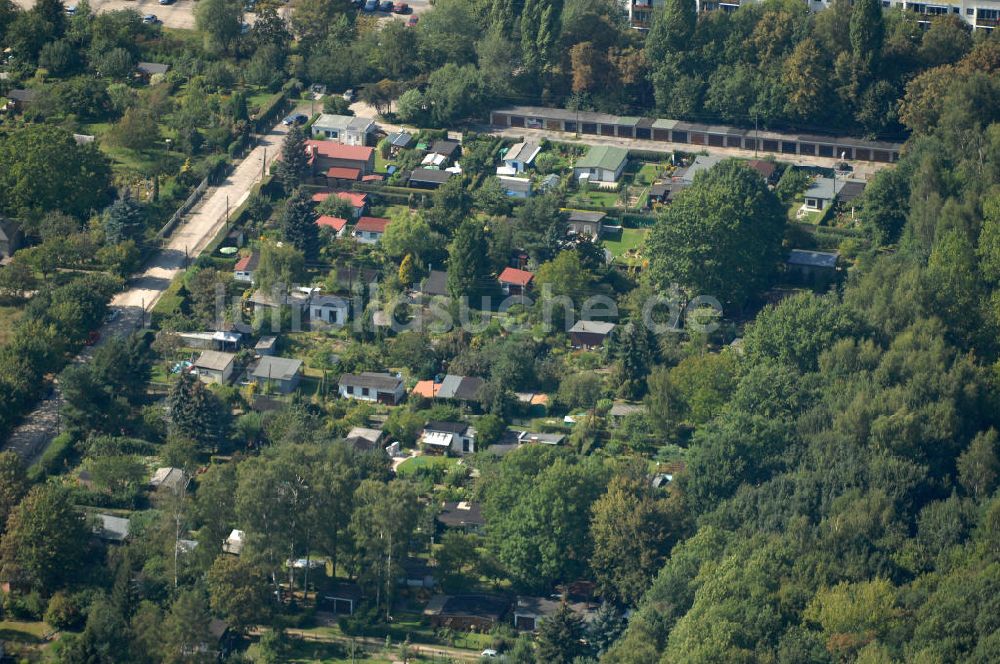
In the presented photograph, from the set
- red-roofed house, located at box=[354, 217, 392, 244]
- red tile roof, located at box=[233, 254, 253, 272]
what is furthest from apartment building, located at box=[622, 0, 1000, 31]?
red tile roof, located at box=[233, 254, 253, 272]

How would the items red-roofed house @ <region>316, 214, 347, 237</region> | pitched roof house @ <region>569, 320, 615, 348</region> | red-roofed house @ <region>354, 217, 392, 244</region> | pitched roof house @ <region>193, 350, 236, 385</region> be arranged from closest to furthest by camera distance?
pitched roof house @ <region>193, 350, 236, 385</region> → pitched roof house @ <region>569, 320, 615, 348</region> → red-roofed house @ <region>354, 217, 392, 244</region> → red-roofed house @ <region>316, 214, 347, 237</region>

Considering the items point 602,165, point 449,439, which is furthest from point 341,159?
point 449,439

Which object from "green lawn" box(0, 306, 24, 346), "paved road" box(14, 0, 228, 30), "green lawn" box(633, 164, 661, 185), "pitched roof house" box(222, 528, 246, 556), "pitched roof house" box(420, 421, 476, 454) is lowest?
"pitched roof house" box(222, 528, 246, 556)

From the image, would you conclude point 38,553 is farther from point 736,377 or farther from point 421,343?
point 736,377

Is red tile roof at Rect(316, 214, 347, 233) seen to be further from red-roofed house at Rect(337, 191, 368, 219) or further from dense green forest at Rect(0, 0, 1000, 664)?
red-roofed house at Rect(337, 191, 368, 219)

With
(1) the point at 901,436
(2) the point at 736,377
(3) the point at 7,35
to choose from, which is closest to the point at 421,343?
(2) the point at 736,377

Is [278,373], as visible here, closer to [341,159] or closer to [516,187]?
[341,159]

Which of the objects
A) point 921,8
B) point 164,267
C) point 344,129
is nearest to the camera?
point 164,267

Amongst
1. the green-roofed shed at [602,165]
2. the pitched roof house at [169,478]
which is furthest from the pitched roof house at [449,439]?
the green-roofed shed at [602,165]
